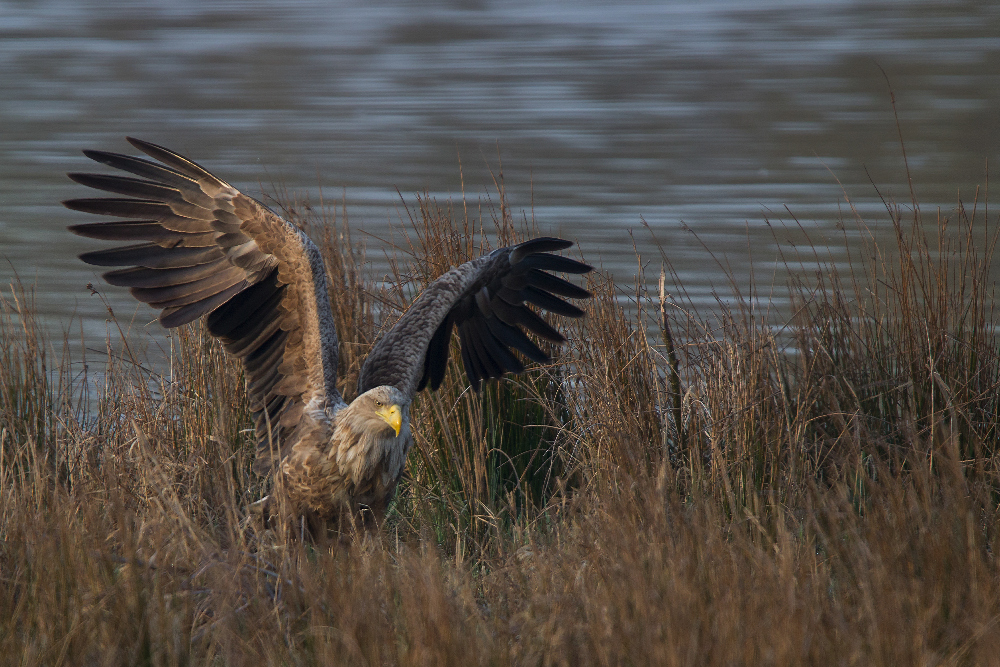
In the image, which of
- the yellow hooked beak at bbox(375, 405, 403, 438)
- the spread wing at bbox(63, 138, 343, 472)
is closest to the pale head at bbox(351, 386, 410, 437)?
the yellow hooked beak at bbox(375, 405, 403, 438)

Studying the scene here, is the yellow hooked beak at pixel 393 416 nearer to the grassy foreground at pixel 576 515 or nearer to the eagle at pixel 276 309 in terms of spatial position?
the eagle at pixel 276 309

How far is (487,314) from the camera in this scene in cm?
476

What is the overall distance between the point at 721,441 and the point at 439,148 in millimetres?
8098

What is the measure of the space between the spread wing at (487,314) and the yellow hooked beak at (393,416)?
41 cm

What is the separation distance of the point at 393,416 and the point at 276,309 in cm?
75

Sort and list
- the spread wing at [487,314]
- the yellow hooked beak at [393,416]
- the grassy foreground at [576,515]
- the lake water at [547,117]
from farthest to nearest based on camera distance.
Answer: the lake water at [547,117]
the spread wing at [487,314]
the yellow hooked beak at [393,416]
the grassy foreground at [576,515]

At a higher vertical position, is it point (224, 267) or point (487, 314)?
point (224, 267)

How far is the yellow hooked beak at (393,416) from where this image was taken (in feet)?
12.5

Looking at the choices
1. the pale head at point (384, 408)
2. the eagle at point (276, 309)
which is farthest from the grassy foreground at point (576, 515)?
the pale head at point (384, 408)

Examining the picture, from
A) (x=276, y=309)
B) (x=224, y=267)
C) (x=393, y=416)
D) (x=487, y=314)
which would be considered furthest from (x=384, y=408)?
(x=487, y=314)

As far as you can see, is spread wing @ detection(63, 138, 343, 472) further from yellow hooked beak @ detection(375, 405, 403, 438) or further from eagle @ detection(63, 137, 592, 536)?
yellow hooked beak @ detection(375, 405, 403, 438)

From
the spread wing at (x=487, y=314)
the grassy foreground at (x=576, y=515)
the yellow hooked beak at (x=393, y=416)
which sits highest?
the spread wing at (x=487, y=314)

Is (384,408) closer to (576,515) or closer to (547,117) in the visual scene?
(576,515)

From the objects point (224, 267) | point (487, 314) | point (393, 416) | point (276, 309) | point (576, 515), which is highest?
point (224, 267)
